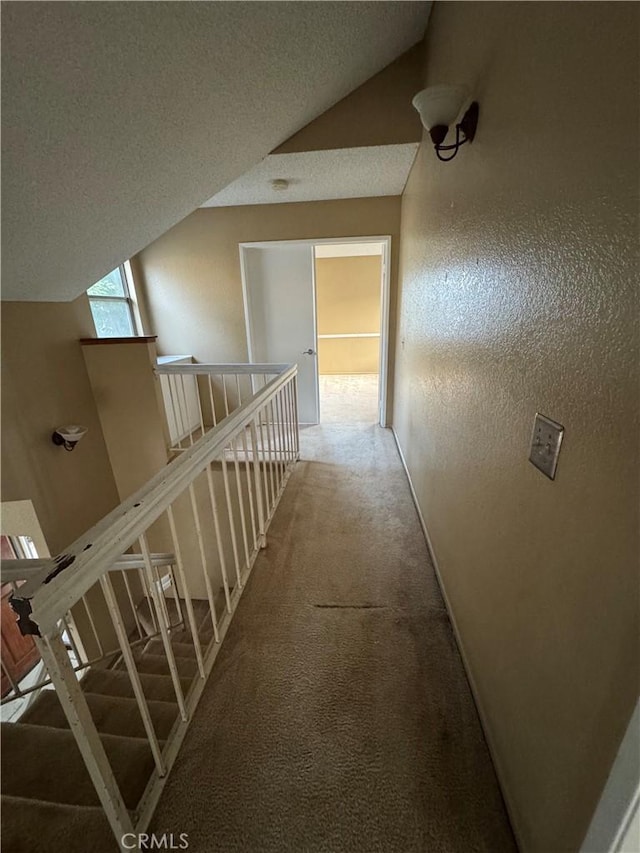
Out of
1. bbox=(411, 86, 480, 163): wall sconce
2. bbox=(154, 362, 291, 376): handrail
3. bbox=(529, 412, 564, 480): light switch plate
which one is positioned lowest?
bbox=(154, 362, 291, 376): handrail

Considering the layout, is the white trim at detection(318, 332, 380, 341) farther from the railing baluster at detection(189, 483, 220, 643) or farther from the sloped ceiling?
the railing baluster at detection(189, 483, 220, 643)

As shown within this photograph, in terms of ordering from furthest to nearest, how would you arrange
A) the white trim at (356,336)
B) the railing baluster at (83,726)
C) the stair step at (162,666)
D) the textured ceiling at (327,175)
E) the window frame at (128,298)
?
1. the white trim at (356,336)
2. the window frame at (128,298)
3. the textured ceiling at (327,175)
4. the stair step at (162,666)
5. the railing baluster at (83,726)

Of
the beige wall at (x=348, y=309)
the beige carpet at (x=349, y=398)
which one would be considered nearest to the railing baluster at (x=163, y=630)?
the beige carpet at (x=349, y=398)

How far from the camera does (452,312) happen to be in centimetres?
155

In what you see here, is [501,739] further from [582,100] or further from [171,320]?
[171,320]

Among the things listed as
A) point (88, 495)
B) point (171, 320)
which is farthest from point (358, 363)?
point (88, 495)

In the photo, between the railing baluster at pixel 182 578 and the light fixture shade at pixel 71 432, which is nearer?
the railing baluster at pixel 182 578

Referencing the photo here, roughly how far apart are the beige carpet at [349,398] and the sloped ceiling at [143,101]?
276 cm

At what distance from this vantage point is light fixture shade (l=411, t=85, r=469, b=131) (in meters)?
1.21

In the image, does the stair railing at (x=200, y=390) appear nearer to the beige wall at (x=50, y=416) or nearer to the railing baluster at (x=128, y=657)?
the beige wall at (x=50, y=416)

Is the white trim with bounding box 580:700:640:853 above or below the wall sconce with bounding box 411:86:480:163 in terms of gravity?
below

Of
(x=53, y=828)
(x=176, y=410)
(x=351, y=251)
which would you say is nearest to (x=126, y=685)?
(x=53, y=828)

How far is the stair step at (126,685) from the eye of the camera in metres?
1.57

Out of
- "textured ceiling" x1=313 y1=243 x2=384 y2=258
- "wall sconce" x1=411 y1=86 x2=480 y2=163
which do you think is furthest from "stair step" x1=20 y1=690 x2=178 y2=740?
"textured ceiling" x1=313 y1=243 x2=384 y2=258
